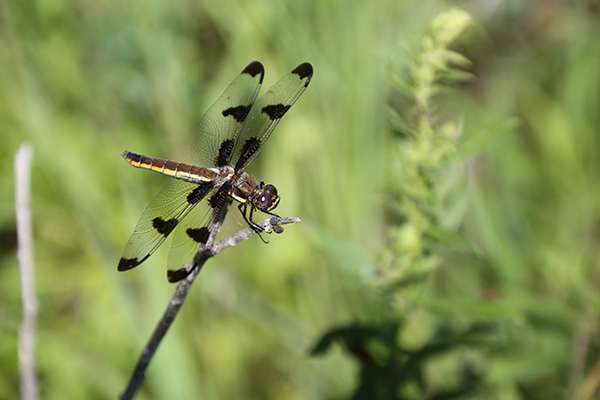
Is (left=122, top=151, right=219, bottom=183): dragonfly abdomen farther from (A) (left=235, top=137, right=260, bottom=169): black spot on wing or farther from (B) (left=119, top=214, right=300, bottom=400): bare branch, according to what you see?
(B) (left=119, top=214, right=300, bottom=400): bare branch

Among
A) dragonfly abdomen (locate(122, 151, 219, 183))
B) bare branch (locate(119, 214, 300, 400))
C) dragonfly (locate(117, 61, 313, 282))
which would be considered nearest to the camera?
bare branch (locate(119, 214, 300, 400))

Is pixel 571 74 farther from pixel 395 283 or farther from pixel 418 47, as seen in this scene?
pixel 395 283

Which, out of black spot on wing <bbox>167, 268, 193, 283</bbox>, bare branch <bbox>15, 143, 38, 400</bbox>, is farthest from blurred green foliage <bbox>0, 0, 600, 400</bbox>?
black spot on wing <bbox>167, 268, 193, 283</bbox>

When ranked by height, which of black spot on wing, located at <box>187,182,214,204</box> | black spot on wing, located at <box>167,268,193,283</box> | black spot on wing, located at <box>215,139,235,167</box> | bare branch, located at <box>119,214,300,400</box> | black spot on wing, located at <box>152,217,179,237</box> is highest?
black spot on wing, located at <box>215,139,235,167</box>

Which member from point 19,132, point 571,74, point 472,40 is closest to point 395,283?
point 19,132

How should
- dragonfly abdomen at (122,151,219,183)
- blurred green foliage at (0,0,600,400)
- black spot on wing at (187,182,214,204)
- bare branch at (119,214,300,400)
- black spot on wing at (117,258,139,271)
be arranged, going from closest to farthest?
bare branch at (119,214,300,400), black spot on wing at (117,258,139,271), black spot on wing at (187,182,214,204), dragonfly abdomen at (122,151,219,183), blurred green foliage at (0,0,600,400)
